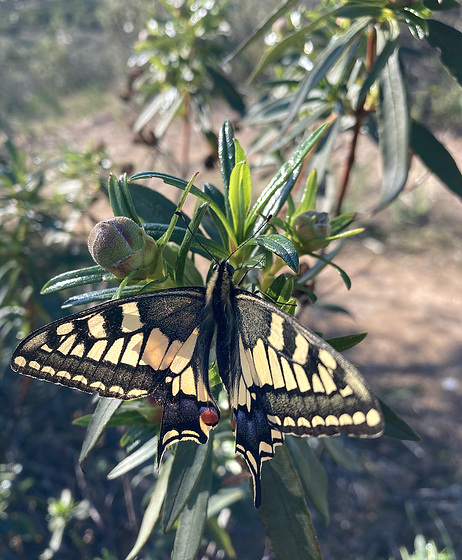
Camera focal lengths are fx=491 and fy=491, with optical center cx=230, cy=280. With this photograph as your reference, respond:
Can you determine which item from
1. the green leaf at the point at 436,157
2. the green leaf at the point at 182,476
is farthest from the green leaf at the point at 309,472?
the green leaf at the point at 436,157

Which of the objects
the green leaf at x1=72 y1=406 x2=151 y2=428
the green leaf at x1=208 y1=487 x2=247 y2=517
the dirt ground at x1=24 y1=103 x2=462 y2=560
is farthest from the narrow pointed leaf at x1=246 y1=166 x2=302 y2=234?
the green leaf at x1=208 y1=487 x2=247 y2=517

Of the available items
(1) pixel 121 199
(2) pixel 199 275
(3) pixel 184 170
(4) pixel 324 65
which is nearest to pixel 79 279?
(1) pixel 121 199

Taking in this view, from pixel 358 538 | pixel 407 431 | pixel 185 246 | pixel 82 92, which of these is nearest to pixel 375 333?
pixel 358 538

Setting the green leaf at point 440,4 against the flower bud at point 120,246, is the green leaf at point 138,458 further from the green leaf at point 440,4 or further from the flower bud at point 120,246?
the green leaf at point 440,4

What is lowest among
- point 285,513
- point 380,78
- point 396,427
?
point 285,513

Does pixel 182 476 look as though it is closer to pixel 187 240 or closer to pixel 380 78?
pixel 187 240

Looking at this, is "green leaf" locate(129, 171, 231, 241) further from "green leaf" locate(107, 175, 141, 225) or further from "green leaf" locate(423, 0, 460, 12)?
"green leaf" locate(423, 0, 460, 12)

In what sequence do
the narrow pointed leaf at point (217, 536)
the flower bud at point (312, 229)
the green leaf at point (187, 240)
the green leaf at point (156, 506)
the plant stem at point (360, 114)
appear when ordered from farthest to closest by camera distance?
the narrow pointed leaf at point (217, 536)
the plant stem at point (360, 114)
the green leaf at point (156, 506)
the flower bud at point (312, 229)
the green leaf at point (187, 240)
